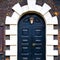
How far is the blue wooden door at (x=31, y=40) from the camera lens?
12156 mm

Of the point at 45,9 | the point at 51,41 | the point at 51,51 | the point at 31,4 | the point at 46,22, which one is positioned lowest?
the point at 51,51

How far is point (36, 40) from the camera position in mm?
12180

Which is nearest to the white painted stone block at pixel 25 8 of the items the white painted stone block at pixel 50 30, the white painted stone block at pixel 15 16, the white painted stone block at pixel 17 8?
the white painted stone block at pixel 17 8

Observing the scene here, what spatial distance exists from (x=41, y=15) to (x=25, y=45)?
1332 mm

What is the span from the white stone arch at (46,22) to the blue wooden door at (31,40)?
0.29 m

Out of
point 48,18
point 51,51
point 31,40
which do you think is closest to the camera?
point 51,51

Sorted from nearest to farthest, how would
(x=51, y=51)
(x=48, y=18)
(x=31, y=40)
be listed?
1. (x=51, y=51)
2. (x=48, y=18)
3. (x=31, y=40)

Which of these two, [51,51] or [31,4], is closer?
[51,51]

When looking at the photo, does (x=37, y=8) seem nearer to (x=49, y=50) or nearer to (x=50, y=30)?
(x=50, y=30)

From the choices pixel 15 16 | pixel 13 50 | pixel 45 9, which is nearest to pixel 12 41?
pixel 13 50

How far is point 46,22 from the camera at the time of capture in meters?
12.0

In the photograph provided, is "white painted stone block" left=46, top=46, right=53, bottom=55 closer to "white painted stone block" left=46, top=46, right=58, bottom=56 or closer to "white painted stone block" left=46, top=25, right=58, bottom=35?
"white painted stone block" left=46, top=46, right=58, bottom=56

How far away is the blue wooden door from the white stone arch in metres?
0.29

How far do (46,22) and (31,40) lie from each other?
92cm
